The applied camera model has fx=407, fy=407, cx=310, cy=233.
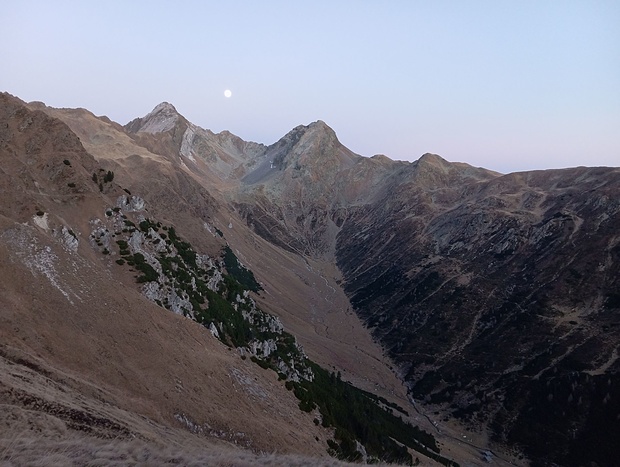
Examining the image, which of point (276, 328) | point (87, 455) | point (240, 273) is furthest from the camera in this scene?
point (240, 273)

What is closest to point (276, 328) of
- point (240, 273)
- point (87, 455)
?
point (240, 273)

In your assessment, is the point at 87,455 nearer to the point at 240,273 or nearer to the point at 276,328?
the point at 276,328

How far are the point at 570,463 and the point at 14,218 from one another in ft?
284

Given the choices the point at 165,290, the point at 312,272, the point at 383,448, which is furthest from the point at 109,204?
the point at 312,272

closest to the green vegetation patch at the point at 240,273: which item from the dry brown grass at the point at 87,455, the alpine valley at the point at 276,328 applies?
the alpine valley at the point at 276,328

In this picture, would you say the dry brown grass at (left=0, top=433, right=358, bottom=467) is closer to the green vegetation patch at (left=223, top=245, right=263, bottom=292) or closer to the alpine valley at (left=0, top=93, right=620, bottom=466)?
the alpine valley at (left=0, top=93, right=620, bottom=466)

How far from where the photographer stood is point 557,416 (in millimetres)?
76312

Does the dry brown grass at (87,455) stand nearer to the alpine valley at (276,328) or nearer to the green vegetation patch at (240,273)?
the alpine valley at (276,328)

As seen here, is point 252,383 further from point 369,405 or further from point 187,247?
point 187,247

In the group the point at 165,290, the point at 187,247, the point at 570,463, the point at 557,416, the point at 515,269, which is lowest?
the point at 570,463

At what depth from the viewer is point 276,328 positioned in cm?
7838

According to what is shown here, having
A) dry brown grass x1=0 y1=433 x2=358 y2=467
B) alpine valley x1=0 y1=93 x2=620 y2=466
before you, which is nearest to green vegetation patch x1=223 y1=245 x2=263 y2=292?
alpine valley x1=0 y1=93 x2=620 y2=466

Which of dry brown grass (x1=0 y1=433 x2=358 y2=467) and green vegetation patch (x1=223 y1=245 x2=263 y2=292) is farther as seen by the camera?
green vegetation patch (x1=223 y1=245 x2=263 y2=292)

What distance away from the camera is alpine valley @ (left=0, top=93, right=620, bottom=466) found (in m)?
27.0
